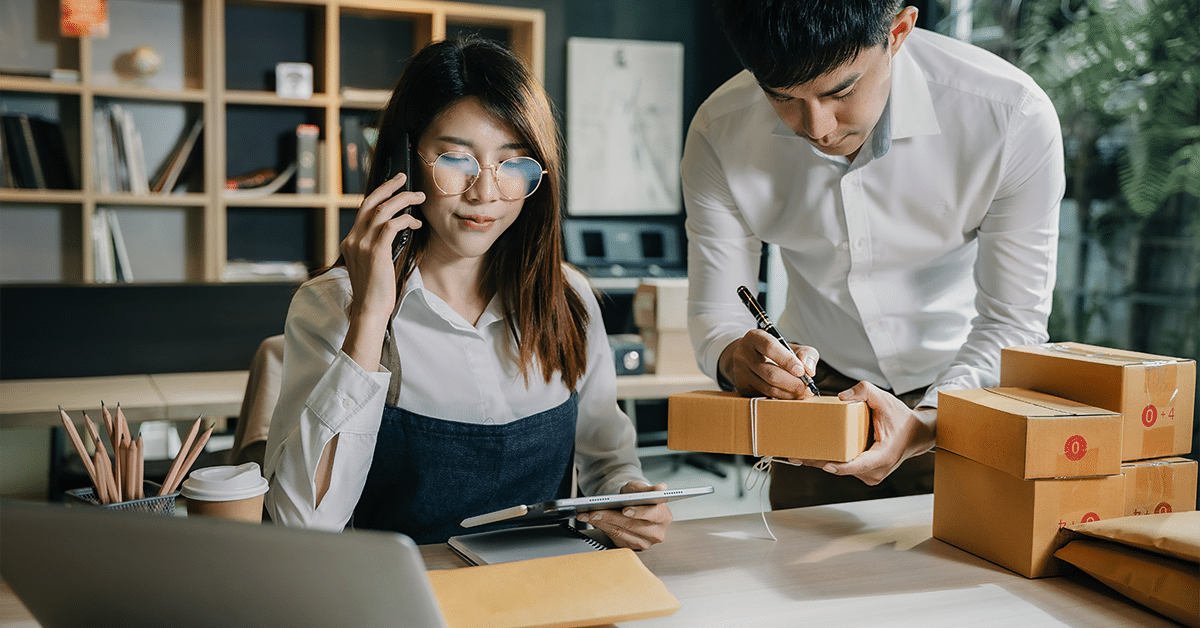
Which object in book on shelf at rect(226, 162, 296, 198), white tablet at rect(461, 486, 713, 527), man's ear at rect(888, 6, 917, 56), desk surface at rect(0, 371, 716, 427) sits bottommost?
desk surface at rect(0, 371, 716, 427)

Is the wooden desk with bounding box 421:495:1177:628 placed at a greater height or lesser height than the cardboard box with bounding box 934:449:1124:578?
lesser

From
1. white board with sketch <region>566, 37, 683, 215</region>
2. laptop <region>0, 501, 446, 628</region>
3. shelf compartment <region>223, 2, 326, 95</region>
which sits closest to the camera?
laptop <region>0, 501, 446, 628</region>

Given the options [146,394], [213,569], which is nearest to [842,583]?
[213,569]

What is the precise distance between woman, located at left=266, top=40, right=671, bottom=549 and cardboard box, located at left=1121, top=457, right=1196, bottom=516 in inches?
24.8

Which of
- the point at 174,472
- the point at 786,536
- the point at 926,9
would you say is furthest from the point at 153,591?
the point at 926,9

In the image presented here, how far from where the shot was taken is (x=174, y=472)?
100cm

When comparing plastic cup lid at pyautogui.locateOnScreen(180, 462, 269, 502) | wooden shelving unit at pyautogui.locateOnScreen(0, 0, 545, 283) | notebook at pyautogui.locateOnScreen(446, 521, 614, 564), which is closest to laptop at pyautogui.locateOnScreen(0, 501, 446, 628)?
plastic cup lid at pyautogui.locateOnScreen(180, 462, 269, 502)

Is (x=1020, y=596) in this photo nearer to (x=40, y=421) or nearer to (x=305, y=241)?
(x=40, y=421)

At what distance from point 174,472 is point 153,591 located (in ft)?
1.38

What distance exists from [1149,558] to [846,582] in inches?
12.9

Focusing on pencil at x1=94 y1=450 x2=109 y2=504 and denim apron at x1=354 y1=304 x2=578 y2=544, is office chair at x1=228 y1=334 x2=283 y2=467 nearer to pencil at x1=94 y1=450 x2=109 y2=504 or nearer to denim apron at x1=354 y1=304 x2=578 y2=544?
denim apron at x1=354 y1=304 x2=578 y2=544

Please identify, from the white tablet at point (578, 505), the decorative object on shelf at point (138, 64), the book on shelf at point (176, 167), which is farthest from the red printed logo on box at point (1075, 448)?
the decorative object on shelf at point (138, 64)

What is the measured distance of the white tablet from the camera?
1049mm

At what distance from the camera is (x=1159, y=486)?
1178 millimetres
